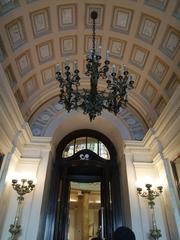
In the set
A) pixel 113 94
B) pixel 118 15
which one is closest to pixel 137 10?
pixel 118 15

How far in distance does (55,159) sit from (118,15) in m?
4.43

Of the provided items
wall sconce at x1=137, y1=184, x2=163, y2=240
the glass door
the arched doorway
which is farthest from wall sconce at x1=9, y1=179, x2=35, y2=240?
the glass door

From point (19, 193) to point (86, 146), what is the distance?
2954 mm

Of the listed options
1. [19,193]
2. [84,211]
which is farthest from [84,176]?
[84,211]

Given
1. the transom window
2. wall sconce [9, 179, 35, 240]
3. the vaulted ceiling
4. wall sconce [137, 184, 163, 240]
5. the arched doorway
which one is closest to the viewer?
wall sconce [9, 179, 35, 240]

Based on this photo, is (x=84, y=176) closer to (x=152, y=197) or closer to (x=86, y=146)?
(x=86, y=146)

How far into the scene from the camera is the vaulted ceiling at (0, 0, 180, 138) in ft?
14.7

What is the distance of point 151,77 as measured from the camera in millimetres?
5703

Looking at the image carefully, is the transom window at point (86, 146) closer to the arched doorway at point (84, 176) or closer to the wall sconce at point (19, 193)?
the arched doorway at point (84, 176)

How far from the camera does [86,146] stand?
696 cm

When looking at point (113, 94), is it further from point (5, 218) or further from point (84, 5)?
point (5, 218)

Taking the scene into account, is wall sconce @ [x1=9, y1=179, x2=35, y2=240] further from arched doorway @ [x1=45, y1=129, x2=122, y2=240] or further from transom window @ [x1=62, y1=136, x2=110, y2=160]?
transom window @ [x1=62, y1=136, x2=110, y2=160]

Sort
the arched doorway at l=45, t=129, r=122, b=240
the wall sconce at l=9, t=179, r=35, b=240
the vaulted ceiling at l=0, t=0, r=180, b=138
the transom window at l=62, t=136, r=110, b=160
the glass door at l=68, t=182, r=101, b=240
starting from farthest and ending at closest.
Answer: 1. the glass door at l=68, t=182, r=101, b=240
2. the transom window at l=62, t=136, r=110, b=160
3. the arched doorway at l=45, t=129, r=122, b=240
4. the vaulted ceiling at l=0, t=0, r=180, b=138
5. the wall sconce at l=9, t=179, r=35, b=240

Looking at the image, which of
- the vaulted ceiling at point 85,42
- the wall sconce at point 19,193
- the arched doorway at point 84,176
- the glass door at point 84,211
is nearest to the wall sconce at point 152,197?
the arched doorway at point 84,176
